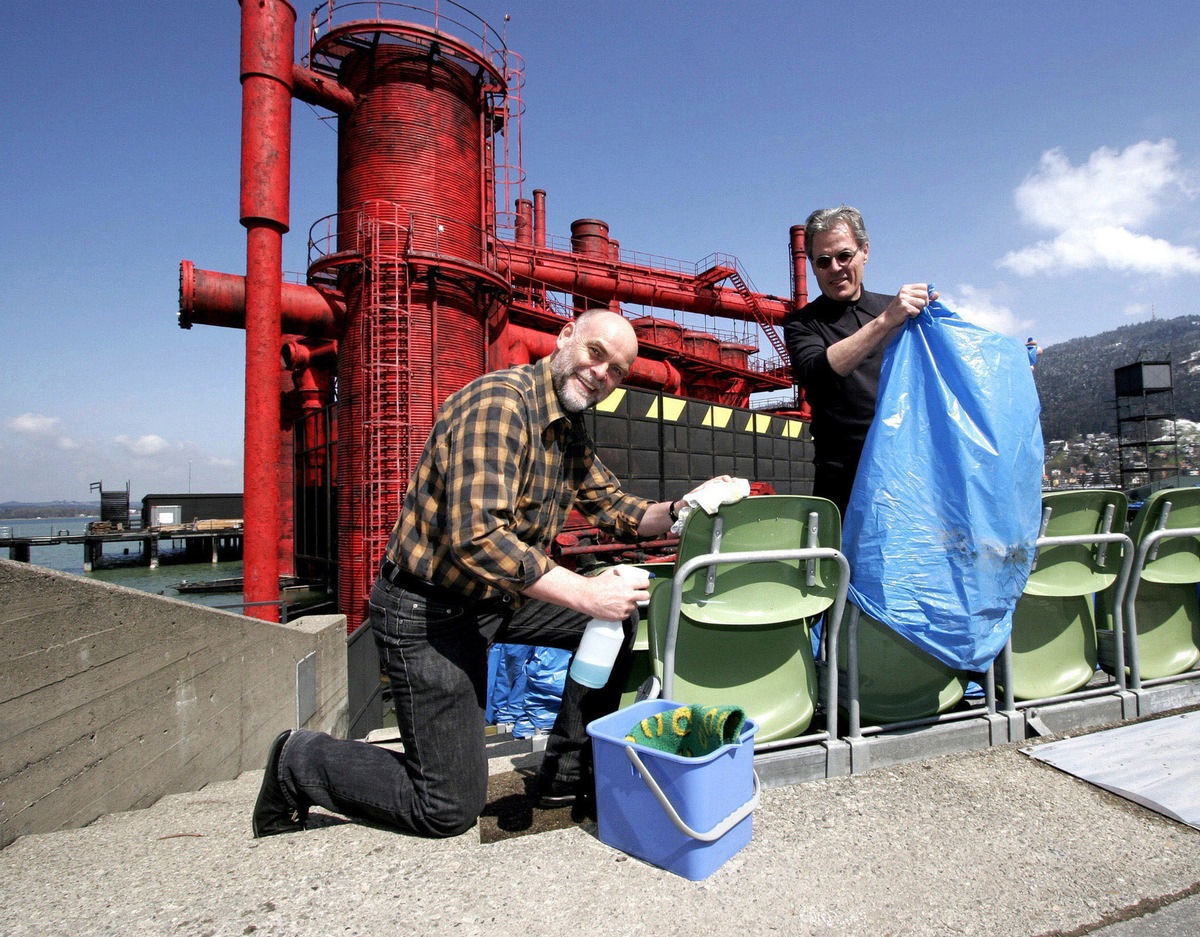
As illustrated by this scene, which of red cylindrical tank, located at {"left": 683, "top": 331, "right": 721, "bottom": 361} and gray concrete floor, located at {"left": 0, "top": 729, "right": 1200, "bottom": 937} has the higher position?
red cylindrical tank, located at {"left": 683, "top": 331, "right": 721, "bottom": 361}

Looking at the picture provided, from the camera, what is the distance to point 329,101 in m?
13.5

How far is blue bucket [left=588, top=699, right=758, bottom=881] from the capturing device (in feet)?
5.69

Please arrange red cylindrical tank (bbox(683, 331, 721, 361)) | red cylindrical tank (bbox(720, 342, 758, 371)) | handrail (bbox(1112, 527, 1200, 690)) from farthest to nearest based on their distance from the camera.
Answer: red cylindrical tank (bbox(720, 342, 758, 371)) < red cylindrical tank (bbox(683, 331, 721, 361)) < handrail (bbox(1112, 527, 1200, 690))

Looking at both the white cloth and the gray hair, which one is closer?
the white cloth

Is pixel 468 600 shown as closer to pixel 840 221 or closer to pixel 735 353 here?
pixel 840 221

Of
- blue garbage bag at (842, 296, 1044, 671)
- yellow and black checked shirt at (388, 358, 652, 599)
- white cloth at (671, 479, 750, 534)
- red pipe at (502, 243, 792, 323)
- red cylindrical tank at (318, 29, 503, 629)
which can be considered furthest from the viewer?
red pipe at (502, 243, 792, 323)

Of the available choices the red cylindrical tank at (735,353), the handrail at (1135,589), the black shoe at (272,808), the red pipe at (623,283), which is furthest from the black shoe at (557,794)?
the red cylindrical tank at (735,353)

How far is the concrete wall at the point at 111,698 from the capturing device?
2.33 metres

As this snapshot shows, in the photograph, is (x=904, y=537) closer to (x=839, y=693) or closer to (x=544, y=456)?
(x=839, y=693)

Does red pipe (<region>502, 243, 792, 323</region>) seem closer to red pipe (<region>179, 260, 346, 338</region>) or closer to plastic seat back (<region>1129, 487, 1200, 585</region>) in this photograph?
red pipe (<region>179, 260, 346, 338</region>)

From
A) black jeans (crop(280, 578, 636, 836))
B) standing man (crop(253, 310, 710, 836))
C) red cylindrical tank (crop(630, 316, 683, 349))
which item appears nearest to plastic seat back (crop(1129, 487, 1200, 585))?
standing man (crop(253, 310, 710, 836))

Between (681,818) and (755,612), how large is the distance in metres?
0.80

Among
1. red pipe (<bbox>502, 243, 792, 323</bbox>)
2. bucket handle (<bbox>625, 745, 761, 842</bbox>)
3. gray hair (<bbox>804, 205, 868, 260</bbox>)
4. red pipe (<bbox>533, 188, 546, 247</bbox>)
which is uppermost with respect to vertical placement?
red pipe (<bbox>533, 188, 546, 247</bbox>)

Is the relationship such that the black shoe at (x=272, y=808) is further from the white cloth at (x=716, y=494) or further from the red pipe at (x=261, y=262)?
the red pipe at (x=261, y=262)
